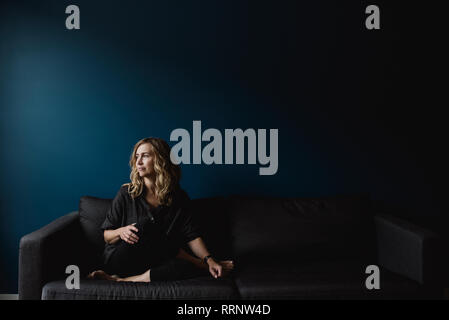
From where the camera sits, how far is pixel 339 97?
107 inches

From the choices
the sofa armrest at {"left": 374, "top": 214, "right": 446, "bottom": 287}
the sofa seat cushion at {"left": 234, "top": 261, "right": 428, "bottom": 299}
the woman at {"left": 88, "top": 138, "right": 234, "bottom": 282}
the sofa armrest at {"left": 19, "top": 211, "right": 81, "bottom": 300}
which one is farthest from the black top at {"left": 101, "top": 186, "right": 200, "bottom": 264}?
the sofa armrest at {"left": 374, "top": 214, "right": 446, "bottom": 287}

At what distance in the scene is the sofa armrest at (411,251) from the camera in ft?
6.55

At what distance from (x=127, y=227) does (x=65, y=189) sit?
35.7 inches

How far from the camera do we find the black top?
217cm

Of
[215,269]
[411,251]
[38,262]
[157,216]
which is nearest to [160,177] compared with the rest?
[157,216]

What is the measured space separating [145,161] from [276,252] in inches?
37.4

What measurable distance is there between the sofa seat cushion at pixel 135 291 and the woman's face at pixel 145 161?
0.61 meters

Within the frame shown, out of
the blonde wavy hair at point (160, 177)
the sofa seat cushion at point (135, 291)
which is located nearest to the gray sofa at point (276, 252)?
the sofa seat cushion at point (135, 291)

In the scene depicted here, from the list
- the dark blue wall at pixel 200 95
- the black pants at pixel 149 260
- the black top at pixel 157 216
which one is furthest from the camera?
the dark blue wall at pixel 200 95

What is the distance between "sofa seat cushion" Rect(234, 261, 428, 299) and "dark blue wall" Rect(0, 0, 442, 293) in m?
0.78

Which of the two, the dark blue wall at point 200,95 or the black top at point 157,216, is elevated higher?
the dark blue wall at point 200,95

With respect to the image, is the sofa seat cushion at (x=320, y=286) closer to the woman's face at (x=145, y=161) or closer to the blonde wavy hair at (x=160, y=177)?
the blonde wavy hair at (x=160, y=177)

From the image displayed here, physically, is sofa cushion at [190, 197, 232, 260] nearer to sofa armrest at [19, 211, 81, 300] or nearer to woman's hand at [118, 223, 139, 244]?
woman's hand at [118, 223, 139, 244]

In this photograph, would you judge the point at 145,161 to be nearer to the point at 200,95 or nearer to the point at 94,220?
the point at 94,220
